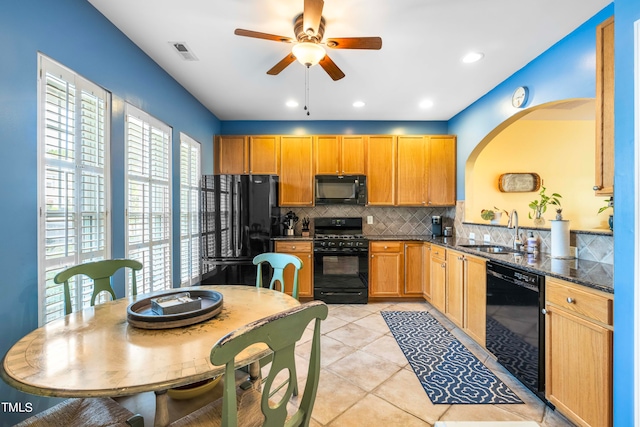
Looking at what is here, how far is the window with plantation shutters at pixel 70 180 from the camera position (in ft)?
5.43

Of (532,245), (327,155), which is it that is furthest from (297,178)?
(532,245)

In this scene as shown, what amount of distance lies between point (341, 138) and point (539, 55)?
2.50 m

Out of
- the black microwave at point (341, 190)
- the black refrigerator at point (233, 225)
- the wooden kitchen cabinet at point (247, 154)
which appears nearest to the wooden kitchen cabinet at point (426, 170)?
the black microwave at point (341, 190)

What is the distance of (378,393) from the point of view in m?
2.08

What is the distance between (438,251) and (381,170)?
4.95ft

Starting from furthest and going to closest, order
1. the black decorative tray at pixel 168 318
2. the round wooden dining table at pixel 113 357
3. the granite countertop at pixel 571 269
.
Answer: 1. the granite countertop at pixel 571 269
2. the black decorative tray at pixel 168 318
3. the round wooden dining table at pixel 113 357

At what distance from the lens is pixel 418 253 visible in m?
4.11

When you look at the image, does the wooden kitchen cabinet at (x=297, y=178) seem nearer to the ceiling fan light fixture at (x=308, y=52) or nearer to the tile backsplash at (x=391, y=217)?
the tile backsplash at (x=391, y=217)

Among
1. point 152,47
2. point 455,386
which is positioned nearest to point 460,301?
point 455,386

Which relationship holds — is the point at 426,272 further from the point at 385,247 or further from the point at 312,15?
the point at 312,15

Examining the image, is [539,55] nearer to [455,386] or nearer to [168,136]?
[455,386]

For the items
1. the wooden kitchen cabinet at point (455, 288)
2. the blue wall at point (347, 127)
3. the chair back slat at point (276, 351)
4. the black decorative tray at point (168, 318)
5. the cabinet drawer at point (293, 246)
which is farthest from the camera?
the blue wall at point (347, 127)

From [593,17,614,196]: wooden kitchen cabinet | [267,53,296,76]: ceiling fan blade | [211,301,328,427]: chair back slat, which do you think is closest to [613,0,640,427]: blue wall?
[593,17,614,196]: wooden kitchen cabinet

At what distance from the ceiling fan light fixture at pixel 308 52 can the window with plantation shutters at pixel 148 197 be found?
60.8 inches
